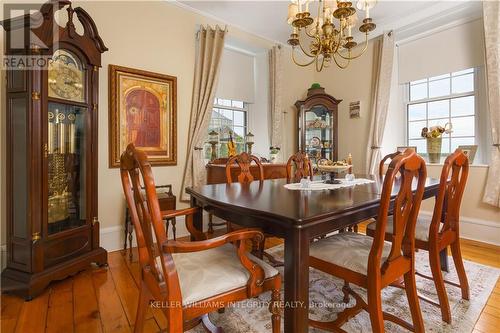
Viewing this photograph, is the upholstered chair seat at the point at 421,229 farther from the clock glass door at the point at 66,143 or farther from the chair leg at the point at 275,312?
the clock glass door at the point at 66,143

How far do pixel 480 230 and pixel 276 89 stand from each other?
10.1 feet

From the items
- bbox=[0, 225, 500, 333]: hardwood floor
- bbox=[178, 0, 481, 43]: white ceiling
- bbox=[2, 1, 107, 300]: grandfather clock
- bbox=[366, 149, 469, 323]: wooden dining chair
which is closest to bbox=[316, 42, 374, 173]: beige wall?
bbox=[178, 0, 481, 43]: white ceiling

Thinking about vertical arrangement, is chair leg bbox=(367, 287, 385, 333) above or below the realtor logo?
below

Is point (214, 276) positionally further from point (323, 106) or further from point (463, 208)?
point (323, 106)

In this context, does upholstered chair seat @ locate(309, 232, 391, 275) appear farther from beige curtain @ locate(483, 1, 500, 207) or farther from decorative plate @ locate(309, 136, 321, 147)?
decorative plate @ locate(309, 136, 321, 147)

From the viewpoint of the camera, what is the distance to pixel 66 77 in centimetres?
209

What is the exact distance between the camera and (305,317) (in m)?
1.06

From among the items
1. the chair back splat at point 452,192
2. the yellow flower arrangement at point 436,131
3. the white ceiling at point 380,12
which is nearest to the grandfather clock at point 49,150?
the white ceiling at point 380,12

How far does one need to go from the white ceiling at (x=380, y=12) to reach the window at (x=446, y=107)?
70 centimetres

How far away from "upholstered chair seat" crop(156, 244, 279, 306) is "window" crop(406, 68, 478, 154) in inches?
136

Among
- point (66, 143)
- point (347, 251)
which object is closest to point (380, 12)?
point (347, 251)

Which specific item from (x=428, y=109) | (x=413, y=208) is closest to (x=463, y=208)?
(x=428, y=109)

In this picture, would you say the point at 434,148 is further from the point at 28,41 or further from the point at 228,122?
the point at 28,41

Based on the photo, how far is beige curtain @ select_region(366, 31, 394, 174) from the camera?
364 cm
